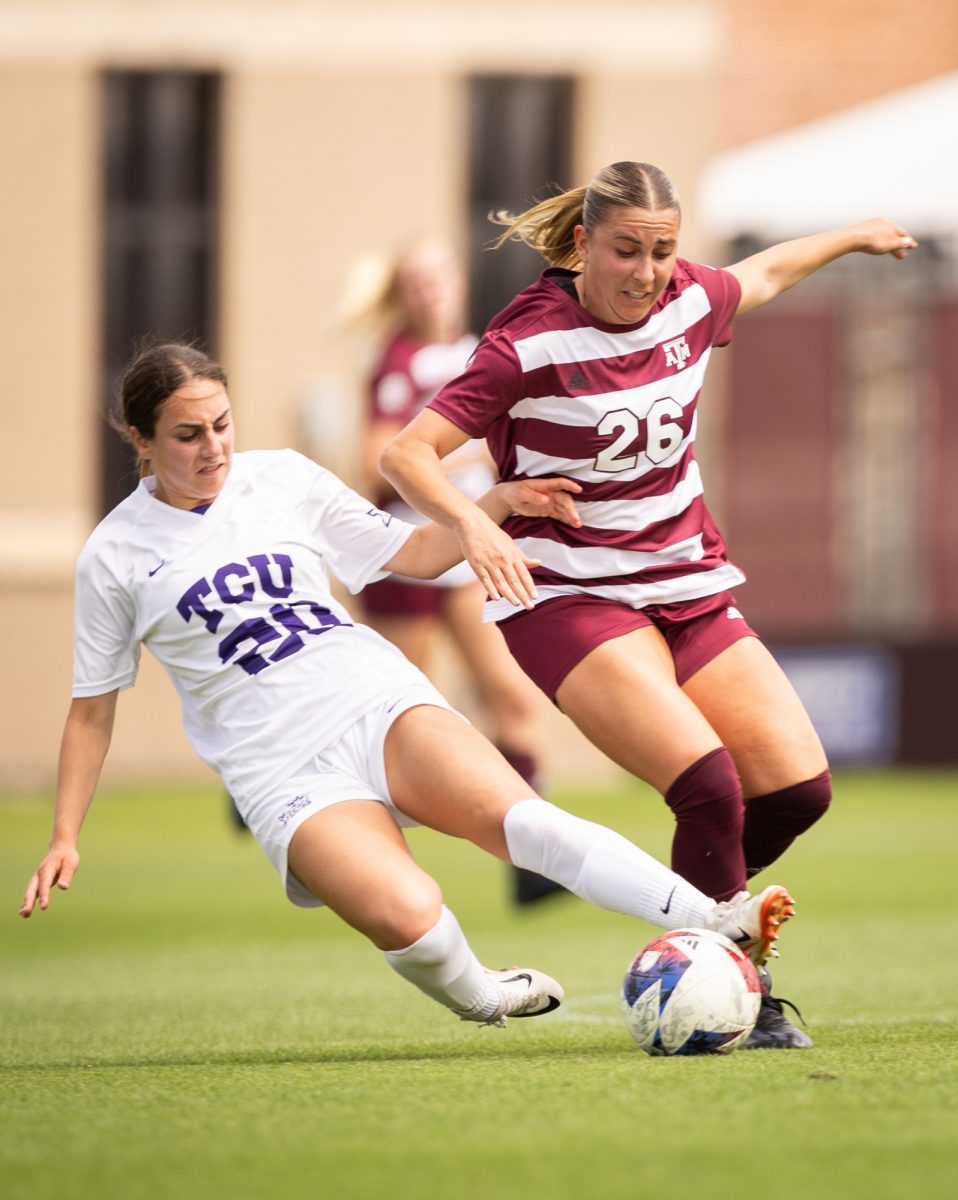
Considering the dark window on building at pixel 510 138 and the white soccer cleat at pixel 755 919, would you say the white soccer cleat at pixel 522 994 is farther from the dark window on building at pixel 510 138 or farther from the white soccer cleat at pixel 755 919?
the dark window on building at pixel 510 138

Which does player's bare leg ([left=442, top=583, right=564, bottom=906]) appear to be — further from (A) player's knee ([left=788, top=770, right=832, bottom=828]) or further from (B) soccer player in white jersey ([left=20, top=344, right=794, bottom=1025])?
(B) soccer player in white jersey ([left=20, top=344, right=794, bottom=1025])

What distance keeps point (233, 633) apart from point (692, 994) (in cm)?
126

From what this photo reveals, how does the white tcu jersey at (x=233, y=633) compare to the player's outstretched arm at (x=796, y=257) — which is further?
the player's outstretched arm at (x=796, y=257)

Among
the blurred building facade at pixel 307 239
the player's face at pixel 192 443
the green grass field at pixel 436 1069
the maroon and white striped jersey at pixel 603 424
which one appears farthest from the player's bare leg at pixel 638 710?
the blurred building facade at pixel 307 239

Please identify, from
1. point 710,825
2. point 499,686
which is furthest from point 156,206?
point 710,825

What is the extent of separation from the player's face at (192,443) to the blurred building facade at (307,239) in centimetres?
1110

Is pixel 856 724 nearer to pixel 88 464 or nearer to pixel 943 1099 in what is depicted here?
pixel 88 464

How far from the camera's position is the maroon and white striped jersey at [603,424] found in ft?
14.8

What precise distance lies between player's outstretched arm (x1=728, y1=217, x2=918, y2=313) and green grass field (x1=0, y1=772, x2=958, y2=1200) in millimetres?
1719

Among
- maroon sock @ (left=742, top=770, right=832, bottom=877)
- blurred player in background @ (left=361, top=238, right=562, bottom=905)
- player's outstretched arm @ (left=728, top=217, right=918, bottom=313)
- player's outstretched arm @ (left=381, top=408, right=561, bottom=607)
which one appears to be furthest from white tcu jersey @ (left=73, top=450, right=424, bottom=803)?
blurred player in background @ (left=361, top=238, right=562, bottom=905)

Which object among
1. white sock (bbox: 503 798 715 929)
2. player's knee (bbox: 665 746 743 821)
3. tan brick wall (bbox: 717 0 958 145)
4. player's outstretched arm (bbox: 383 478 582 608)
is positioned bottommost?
white sock (bbox: 503 798 715 929)

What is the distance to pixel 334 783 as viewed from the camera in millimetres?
4430

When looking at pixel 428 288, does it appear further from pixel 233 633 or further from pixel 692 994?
pixel 692 994

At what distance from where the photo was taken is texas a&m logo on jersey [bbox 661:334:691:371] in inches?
182
